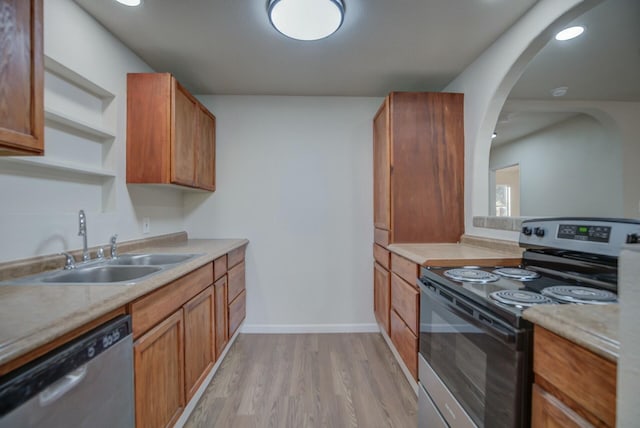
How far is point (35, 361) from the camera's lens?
0.70 meters

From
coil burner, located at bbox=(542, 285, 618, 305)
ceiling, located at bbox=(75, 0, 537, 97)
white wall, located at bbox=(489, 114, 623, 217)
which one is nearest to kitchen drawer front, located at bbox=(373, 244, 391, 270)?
coil burner, located at bbox=(542, 285, 618, 305)

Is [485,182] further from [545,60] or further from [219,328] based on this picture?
[219,328]

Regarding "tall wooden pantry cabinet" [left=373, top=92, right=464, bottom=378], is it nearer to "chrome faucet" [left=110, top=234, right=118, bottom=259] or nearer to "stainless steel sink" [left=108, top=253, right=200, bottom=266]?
"stainless steel sink" [left=108, top=253, right=200, bottom=266]

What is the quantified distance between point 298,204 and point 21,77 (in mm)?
2114

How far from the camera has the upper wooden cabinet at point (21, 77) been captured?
86cm

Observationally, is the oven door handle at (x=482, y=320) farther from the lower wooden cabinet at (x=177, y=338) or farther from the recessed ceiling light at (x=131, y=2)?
the recessed ceiling light at (x=131, y=2)

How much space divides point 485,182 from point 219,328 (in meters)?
2.33

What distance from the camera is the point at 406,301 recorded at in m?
1.81

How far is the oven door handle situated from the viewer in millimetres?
825

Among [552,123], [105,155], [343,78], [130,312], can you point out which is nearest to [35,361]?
[130,312]

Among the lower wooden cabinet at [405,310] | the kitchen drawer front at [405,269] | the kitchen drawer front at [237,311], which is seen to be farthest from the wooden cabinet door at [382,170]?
the kitchen drawer front at [237,311]

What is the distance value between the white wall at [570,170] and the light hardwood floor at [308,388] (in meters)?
3.12

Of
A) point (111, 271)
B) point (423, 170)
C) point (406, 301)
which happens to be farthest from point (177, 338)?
point (423, 170)

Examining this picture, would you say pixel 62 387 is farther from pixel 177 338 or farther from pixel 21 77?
pixel 21 77
